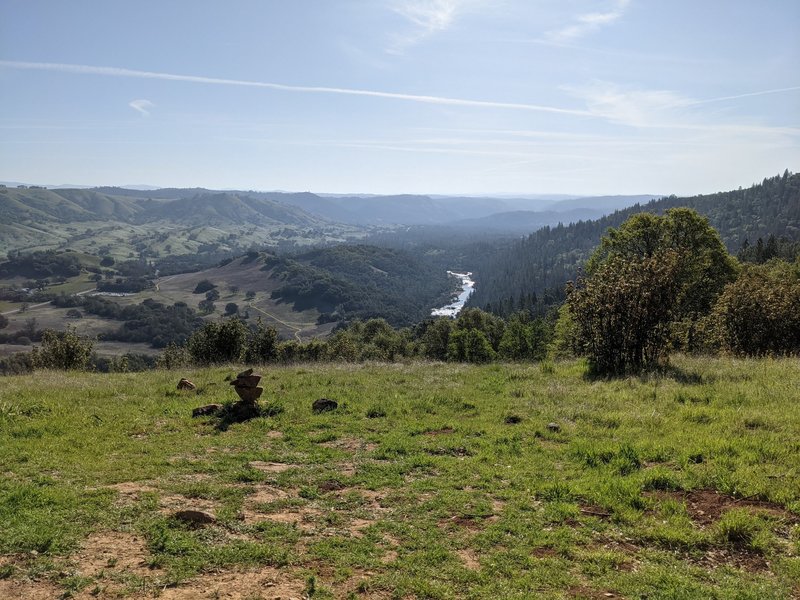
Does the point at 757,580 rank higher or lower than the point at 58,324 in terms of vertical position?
higher

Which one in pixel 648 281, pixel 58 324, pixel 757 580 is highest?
pixel 648 281

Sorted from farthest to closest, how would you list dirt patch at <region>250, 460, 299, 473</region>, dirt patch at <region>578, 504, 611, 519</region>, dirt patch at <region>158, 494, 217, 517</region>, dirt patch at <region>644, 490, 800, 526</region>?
dirt patch at <region>250, 460, 299, 473</region>, dirt patch at <region>158, 494, 217, 517</region>, dirt patch at <region>578, 504, 611, 519</region>, dirt patch at <region>644, 490, 800, 526</region>

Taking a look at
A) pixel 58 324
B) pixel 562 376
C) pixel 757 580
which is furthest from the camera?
pixel 58 324

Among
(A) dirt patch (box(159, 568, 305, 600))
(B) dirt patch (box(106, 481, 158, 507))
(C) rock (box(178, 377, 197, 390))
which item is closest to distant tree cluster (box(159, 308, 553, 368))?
(C) rock (box(178, 377, 197, 390))

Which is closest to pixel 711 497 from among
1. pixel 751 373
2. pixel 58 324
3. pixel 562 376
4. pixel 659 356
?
pixel 751 373

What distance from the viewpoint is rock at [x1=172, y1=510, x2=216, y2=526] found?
877 cm

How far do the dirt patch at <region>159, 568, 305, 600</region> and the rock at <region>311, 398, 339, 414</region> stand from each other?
31.3 ft

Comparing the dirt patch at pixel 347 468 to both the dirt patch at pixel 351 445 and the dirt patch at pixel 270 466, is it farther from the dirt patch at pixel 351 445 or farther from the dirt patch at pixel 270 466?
the dirt patch at pixel 270 466

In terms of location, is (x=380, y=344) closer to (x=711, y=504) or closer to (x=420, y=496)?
(x=420, y=496)

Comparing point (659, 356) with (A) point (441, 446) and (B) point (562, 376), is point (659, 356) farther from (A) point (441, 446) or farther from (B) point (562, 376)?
(A) point (441, 446)

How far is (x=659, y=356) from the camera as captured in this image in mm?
21219

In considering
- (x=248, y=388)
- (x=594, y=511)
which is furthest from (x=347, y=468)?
(x=248, y=388)

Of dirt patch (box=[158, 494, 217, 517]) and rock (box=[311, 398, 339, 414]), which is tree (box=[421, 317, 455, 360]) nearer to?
rock (box=[311, 398, 339, 414])

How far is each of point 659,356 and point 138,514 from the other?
67.6 feet
